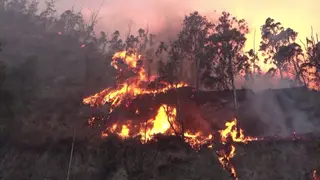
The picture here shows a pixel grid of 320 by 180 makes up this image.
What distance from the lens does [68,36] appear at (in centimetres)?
9744

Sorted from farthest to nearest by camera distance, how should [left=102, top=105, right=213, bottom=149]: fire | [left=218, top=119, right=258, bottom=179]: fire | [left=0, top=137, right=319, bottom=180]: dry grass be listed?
[left=102, top=105, right=213, bottom=149]: fire, [left=218, top=119, right=258, bottom=179]: fire, [left=0, top=137, right=319, bottom=180]: dry grass

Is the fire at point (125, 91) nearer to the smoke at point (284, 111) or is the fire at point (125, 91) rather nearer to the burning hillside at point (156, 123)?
the burning hillside at point (156, 123)

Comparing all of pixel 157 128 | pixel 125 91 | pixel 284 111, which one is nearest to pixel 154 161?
pixel 157 128

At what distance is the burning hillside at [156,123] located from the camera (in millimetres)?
44656

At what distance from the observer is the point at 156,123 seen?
51.9 metres

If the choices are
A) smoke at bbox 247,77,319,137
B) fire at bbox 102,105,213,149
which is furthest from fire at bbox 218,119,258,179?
smoke at bbox 247,77,319,137

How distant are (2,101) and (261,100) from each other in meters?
47.4

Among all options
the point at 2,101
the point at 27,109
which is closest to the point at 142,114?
the point at 27,109

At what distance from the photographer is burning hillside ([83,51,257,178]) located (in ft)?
147

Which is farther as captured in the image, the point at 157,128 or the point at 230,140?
the point at 157,128

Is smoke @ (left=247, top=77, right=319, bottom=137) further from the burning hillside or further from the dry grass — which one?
the dry grass

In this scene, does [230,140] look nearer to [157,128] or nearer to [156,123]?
[157,128]

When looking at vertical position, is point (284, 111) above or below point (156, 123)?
above

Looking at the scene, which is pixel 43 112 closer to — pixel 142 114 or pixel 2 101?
pixel 2 101
